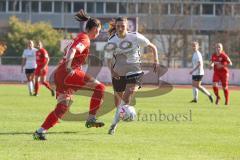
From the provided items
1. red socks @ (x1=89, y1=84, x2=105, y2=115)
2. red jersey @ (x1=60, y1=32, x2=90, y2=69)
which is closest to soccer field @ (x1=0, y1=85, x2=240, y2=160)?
red socks @ (x1=89, y1=84, x2=105, y2=115)

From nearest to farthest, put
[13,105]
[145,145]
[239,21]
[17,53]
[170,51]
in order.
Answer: [145,145], [13,105], [17,53], [170,51], [239,21]

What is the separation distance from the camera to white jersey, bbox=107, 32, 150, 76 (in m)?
14.6

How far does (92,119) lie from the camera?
14.2 meters

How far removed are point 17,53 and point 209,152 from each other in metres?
57.7

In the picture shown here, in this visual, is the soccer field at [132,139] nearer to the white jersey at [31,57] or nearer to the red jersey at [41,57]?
the red jersey at [41,57]

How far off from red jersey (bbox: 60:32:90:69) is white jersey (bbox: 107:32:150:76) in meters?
1.21

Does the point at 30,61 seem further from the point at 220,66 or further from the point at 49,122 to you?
the point at 49,122

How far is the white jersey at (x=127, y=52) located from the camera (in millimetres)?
14609

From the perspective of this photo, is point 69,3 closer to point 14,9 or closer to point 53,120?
point 14,9

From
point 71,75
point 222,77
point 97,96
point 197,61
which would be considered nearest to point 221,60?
point 222,77

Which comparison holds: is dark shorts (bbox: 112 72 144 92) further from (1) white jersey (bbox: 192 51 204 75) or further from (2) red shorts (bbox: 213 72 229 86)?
(1) white jersey (bbox: 192 51 204 75)

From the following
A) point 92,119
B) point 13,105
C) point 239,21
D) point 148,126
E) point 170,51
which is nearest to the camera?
point 92,119

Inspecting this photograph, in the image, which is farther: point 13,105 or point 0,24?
point 0,24

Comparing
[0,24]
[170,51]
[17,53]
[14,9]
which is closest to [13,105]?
[17,53]
